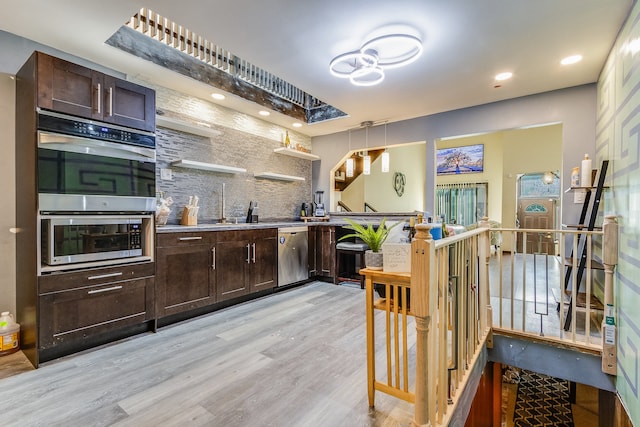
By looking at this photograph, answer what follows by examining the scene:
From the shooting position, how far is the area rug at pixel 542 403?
3312mm

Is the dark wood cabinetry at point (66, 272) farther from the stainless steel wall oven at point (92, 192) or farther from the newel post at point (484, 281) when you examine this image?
the newel post at point (484, 281)

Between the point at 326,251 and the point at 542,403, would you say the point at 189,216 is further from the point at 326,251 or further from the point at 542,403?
the point at 542,403

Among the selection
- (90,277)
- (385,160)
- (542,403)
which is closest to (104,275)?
(90,277)

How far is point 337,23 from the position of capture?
7.60 ft

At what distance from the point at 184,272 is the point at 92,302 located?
774 mm

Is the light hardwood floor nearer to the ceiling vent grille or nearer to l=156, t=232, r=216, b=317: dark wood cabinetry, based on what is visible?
l=156, t=232, r=216, b=317: dark wood cabinetry

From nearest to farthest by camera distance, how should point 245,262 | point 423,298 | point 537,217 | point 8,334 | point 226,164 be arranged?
1. point 423,298
2. point 8,334
3. point 245,262
4. point 226,164
5. point 537,217

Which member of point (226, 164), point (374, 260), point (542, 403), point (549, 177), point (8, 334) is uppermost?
point (549, 177)

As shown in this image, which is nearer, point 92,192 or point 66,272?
point 66,272

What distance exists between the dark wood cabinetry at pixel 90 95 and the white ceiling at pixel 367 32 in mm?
359

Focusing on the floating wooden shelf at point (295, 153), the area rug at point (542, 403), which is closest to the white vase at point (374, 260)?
the area rug at point (542, 403)

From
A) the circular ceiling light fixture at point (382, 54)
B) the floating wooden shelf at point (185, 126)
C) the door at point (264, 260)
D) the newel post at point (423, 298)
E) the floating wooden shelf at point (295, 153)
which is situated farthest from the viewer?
the floating wooden shelf at point (295, 153)

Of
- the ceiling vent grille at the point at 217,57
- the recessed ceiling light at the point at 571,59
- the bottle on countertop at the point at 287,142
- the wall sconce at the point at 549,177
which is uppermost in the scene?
the ceiling vent grille at the point at 217,57

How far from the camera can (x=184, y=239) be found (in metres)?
3.00
